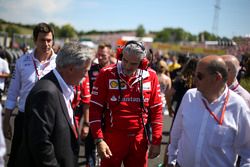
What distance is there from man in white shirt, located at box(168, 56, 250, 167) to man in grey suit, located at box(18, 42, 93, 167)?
0.91 meters

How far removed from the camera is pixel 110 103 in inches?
138

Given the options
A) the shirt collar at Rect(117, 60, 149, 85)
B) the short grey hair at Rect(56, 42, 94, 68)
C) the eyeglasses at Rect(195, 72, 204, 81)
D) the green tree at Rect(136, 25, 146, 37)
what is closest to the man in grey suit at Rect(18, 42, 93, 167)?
the short grey hair at Rect(56, 42, 94, 68)

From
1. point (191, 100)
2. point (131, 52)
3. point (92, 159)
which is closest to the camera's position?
point (191, 100)

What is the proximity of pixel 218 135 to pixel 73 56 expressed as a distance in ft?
4.08

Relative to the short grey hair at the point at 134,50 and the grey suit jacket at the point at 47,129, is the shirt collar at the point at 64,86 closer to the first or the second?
A: the grey suit jacket at the point at 47,129

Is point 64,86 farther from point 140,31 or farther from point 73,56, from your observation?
point 140,31

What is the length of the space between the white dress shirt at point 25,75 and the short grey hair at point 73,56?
1.57 meters

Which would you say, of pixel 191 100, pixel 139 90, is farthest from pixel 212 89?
pixel 139 90

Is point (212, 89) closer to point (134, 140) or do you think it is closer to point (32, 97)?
point (134, 140)

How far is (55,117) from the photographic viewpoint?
2361 mm

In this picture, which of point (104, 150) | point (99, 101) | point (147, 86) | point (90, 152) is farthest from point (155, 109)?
point (90, 152)

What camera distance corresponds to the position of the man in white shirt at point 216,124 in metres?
2.71

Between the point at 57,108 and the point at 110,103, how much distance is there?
118 cm

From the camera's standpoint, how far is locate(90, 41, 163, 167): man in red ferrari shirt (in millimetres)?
3473
